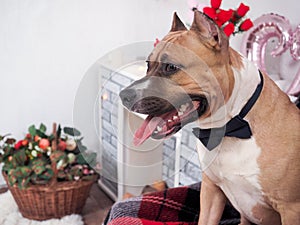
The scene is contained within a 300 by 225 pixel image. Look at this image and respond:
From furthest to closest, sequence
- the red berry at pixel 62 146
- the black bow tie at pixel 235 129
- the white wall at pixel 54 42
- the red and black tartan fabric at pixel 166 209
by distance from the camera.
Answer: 1. the white wall at pixel 54 42
2. the red berry at pixel 62 146
3. the red and black tartan fabric at pixel 166 209
4. the black bow tie at pixel 235 129

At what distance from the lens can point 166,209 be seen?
3.70 feet

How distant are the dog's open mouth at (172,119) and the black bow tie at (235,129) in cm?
8

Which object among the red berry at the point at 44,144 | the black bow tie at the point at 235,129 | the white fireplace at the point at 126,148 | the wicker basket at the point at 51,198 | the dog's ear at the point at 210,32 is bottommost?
the wicker basket at the point at 51,198

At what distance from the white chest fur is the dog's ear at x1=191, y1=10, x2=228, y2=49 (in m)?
0.20

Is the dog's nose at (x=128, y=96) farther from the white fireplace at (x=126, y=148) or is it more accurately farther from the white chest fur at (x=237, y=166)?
the white chest fur at (x=237, y=166)

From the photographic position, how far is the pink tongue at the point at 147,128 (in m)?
0.72

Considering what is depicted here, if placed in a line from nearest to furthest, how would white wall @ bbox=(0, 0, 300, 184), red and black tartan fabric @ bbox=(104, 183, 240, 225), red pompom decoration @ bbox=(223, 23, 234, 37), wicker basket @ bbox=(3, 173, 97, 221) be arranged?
1. red and black tartan fabric @ bbox=(104, 183, 240, 225)
2. red pompom decoration @ bbox=(223, 23, 234, 37)
3. wicker basket @ bbox=(3, 173, 97, 221)
4. white wall @ bbox=(0, 0, 300, 184)

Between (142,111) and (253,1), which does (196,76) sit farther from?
(253,1)

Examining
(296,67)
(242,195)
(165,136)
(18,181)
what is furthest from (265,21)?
(18,181)

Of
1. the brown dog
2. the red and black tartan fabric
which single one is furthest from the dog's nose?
the red and black tartan fabric

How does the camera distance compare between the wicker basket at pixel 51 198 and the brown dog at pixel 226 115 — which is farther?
the wicker basket at pixel 51 198

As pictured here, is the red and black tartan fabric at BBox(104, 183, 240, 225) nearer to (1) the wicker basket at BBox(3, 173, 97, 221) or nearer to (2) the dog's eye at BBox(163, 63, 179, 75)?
(2) the dog's eye at BBox(163, 63, 179, 75)

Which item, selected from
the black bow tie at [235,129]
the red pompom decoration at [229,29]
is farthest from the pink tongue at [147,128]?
the red pompom decoration at [229,29]

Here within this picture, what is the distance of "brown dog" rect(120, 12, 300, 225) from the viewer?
2.32 ft
